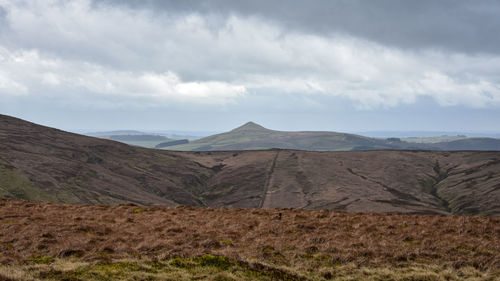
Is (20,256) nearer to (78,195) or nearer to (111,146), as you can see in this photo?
(78,195)

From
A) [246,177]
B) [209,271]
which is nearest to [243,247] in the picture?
[209,271]

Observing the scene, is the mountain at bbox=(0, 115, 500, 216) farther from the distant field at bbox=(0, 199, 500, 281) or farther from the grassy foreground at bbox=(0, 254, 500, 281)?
the grassy foreground at bbox=(0, 254, 500, 281)

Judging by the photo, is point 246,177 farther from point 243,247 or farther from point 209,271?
point 209,271

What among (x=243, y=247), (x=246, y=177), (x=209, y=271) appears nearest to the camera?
(x=209, y=271)

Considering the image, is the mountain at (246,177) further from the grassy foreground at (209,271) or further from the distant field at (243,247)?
the grassy foreground at (209,271)

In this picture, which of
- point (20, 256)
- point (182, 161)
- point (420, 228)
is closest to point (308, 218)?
point (420, 228)

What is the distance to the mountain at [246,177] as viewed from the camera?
96.8 meters

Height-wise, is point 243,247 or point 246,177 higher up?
point 243,247

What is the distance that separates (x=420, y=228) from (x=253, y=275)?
15.2 meters

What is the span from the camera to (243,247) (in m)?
19.5

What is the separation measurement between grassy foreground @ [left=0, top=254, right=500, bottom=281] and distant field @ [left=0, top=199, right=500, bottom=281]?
0.04 metres

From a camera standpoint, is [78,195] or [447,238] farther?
[78,195]

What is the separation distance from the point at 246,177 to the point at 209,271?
125281 mm

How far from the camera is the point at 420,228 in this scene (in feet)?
81.0
